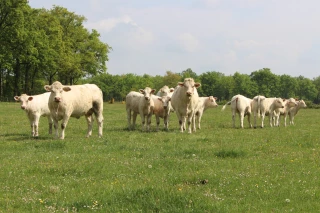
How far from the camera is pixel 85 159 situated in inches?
438

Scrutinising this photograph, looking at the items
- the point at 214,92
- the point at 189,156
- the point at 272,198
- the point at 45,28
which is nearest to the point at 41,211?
the point at 272,198

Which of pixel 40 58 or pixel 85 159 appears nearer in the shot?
pixel 85 159

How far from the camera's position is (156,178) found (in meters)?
8.94

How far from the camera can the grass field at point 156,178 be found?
7004mm

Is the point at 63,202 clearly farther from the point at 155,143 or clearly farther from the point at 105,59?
the point at 105,59

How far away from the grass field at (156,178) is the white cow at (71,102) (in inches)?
107

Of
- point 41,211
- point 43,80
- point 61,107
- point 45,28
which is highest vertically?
point 45,28

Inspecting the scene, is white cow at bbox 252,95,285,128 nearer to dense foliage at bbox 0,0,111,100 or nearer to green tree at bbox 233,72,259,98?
dense foliage at bbox 0,0,111,100

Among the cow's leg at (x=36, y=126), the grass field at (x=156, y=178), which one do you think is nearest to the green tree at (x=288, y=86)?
the cow's leg at (x=36, y=126)

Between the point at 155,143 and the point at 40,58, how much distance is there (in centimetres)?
5070

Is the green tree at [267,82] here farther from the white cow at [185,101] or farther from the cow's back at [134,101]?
the white cow at [185,101]

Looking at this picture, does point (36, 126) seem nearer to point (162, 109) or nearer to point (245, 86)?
point (162, 109)

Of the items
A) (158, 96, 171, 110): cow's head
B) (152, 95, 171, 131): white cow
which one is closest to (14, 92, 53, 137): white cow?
(152, 95, 171, 131): white cow

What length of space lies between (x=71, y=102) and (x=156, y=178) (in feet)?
30.2
